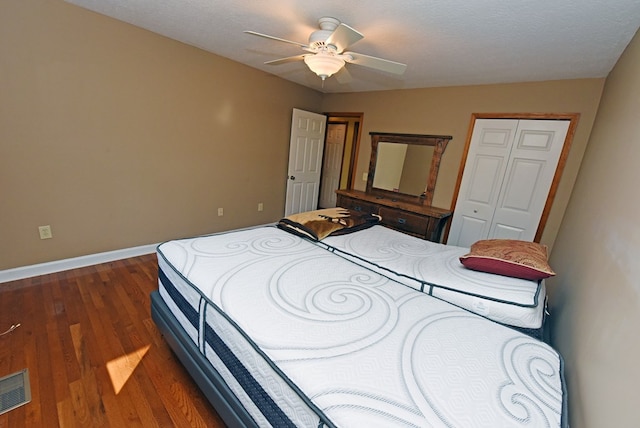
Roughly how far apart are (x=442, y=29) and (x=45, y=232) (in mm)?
3716

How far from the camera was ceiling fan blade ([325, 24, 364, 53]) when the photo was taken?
1549mm

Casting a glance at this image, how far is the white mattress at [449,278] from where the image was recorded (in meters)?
1.40

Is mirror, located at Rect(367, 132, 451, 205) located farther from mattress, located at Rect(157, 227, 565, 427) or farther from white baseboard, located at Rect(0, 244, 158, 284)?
white baseboard, located at Rect(0, 244, 158, 284)

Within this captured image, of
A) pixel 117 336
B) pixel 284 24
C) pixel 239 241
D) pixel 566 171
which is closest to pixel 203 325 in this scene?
pixel 239 241

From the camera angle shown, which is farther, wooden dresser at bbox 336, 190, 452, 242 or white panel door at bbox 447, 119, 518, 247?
wooden dresser at bbox 336, 190, 452, 242

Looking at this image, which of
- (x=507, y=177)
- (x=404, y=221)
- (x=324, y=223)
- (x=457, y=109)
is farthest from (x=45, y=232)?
(x=507, y=177)

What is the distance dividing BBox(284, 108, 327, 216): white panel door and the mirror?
0.95m

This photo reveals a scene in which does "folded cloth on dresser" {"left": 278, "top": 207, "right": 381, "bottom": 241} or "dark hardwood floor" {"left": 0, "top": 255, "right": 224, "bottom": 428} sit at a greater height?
"folded cloth on dresser" {"left": 278, "top": 207, "right": 381, "bottom": 241}

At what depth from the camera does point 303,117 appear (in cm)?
416

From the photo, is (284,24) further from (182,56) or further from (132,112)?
(132,112)

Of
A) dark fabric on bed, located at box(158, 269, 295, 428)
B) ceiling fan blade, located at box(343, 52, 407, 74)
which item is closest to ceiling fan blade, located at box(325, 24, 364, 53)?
ceiling fan blade, located at box(343, 52, 407, 74)

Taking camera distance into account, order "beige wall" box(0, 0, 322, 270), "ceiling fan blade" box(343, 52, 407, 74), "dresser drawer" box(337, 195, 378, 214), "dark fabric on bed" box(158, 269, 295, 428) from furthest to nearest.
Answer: "dresser drawer" box(337, 195, 378, 214) → "beige wall" box(0, 0, 322, 270) → "ceiling fan blade" box(343, 52, 407, 74) → "dark fabric on bed" box(158, 269, 295, 428)

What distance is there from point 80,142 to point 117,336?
1818 mm

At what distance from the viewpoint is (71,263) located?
8.54 feet
